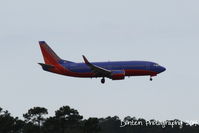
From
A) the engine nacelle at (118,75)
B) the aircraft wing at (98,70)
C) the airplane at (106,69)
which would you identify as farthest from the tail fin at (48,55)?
the engine nacelle at (118,75)

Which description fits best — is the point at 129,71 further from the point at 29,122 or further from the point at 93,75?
the point at 29,122

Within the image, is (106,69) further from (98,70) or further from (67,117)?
(67,117)

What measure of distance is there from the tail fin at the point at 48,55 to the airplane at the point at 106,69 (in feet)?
10.9

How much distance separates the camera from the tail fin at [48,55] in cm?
18588

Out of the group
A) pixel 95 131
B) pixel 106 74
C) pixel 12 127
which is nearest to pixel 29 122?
pixel 12 127


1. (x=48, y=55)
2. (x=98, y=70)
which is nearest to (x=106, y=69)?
(x=98, y=70)

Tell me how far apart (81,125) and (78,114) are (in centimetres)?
343

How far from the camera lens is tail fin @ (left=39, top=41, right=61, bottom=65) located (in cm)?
18588

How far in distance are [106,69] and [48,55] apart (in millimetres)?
17864

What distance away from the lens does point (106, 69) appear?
579 ft

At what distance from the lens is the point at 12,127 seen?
199375 mm

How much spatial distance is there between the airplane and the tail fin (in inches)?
130

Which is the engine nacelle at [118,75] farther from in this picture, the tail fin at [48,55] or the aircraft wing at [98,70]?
the tail fin at [48,55]

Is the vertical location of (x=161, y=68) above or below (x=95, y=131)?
above
